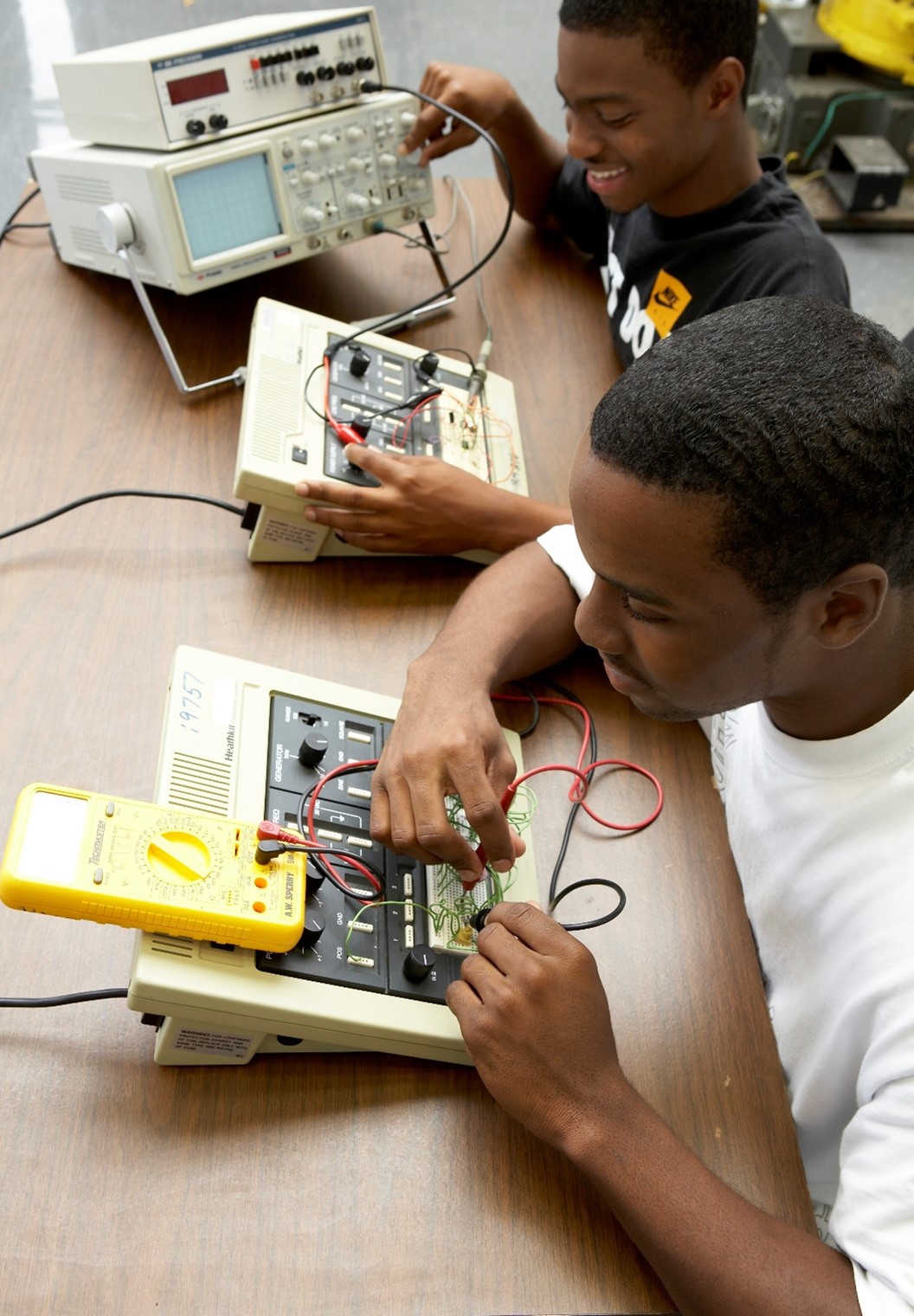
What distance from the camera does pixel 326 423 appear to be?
129 cm

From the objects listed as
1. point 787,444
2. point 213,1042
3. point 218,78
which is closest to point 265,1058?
point 213,1042

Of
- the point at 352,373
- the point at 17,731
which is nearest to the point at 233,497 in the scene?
the point at 352,373

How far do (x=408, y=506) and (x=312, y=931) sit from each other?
54cm

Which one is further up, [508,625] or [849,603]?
[849,603]

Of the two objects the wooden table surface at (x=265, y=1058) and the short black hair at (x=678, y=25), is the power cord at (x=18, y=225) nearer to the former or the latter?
the wooden table surface at (x=265, y=1058)

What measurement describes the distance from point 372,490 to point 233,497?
0.70 ft

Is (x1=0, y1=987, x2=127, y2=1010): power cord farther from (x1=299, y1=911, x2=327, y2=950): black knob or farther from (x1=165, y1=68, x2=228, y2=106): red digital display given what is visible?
(x1=165, y1=68, x2=228, y2=106): red digital display

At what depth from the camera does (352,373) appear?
4.49 feet

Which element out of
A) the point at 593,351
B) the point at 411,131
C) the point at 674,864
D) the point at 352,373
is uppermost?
the point at 411,131

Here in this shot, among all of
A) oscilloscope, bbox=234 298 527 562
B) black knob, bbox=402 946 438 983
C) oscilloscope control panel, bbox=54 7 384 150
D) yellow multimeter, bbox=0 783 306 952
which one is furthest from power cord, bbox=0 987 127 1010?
oscilloscope control panel, bbox=54 7 384 150

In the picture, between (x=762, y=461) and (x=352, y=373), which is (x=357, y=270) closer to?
(x=352, y=373)

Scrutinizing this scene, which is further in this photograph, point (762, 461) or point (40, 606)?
point (40, 606)

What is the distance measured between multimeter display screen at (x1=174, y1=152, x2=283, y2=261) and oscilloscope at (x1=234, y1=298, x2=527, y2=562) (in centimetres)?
16

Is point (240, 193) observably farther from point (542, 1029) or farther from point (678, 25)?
point (542, 1029)
